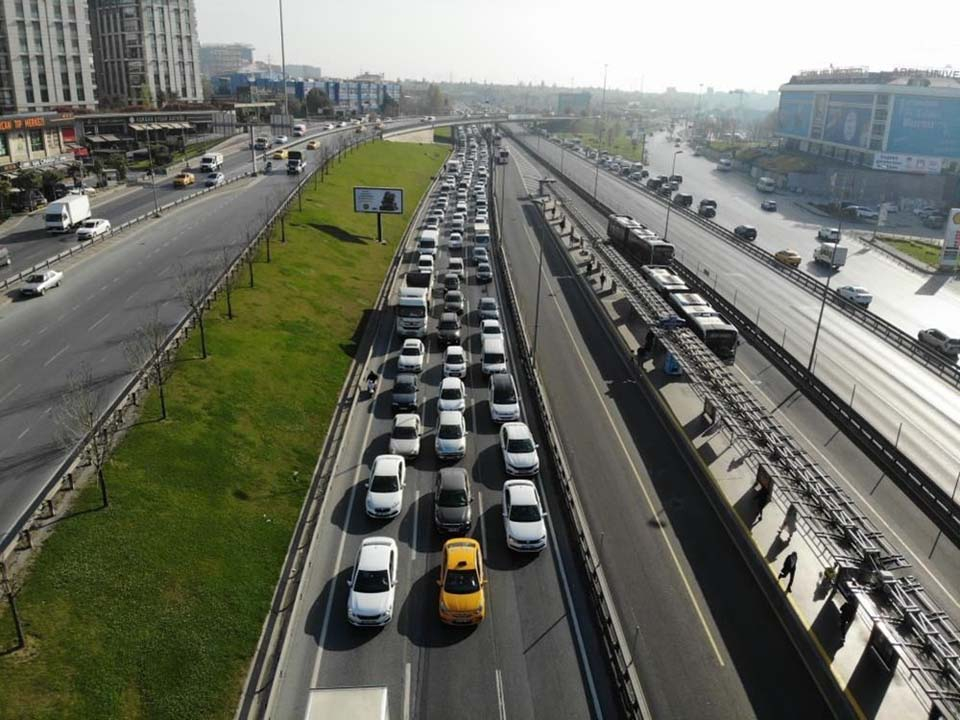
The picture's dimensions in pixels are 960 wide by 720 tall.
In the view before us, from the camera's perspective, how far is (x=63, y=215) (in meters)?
59.7

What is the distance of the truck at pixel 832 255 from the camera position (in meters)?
69.5

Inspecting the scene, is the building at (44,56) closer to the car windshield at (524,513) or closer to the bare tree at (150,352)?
the bare tree at (150,352)

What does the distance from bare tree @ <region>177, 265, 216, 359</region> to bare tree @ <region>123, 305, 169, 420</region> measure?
6.55ft

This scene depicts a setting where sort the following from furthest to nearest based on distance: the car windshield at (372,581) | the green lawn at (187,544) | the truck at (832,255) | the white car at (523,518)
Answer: the truck at (832,255) → the white car at (523,518) → the car windshield at (372,581) → the green lawn at (187,544)

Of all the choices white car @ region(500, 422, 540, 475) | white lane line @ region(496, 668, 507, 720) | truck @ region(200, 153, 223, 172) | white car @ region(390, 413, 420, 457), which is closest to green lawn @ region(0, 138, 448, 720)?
white car @ region(390, 413, 420, 457)

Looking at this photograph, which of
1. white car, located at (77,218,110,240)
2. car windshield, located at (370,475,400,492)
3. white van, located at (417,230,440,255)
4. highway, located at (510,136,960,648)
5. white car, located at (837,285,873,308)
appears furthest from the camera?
white van, located at (417,230,440,255)

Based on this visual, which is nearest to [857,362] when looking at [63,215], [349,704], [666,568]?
[666,568]

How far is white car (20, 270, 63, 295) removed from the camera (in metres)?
44.6

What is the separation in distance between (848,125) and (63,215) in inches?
5293

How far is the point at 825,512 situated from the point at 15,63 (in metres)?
115

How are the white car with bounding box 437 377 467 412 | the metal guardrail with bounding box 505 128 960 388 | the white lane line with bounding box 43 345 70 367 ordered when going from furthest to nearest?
1. the metal guardrail with bounding box 505 128 960 388
2. the white car with bounding box 437 377 467 412
3. the white lane line with bounding box 43 345 70 367

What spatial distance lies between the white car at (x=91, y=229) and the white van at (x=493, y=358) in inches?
1437

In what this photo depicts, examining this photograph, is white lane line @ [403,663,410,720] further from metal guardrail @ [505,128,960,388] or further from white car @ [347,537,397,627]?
metal guardrail @ [505,128,960,388]

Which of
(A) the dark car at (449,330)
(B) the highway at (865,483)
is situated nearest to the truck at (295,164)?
(A) the dark car at (449,330)
